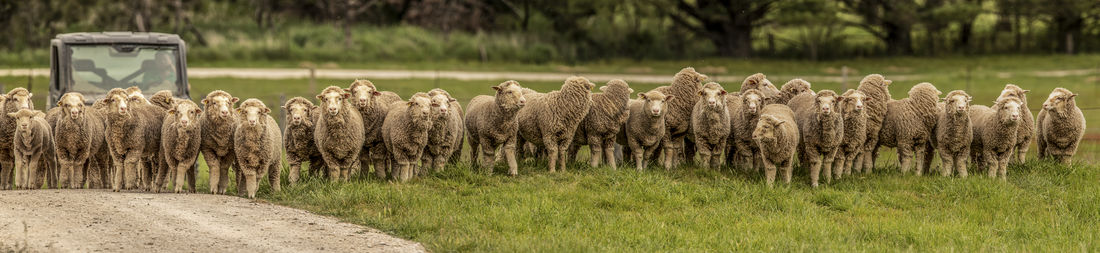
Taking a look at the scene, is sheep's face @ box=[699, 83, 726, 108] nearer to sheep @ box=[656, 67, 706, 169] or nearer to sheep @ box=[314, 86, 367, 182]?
sheep @ box=[656, 67, 706, 169]

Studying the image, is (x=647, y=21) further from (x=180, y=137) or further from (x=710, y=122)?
(x=180, y=137)

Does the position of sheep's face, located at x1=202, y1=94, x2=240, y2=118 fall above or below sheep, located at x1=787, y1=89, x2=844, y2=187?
above

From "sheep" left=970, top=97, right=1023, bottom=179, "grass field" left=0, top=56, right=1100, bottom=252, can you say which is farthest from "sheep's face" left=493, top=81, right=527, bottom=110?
"sheep" left=970, top=97, right=1023, bottom=179

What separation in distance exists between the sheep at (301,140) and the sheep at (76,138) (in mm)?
2253

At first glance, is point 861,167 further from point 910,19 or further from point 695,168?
point 910,19

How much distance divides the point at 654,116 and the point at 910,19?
33.4m

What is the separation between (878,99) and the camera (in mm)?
13930

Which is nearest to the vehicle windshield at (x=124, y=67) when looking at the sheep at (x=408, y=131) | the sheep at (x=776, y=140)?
the sheep at (x=408, y=131)

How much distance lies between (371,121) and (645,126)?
129 inches

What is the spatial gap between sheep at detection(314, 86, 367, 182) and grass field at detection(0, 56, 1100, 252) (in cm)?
31

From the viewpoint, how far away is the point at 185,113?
1241cm

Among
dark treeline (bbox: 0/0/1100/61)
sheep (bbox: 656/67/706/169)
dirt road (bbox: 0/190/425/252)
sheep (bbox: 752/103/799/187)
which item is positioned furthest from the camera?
dark treeline (bbox: 0/0/1100/61)

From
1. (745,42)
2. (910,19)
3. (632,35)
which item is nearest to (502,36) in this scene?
(632,35)

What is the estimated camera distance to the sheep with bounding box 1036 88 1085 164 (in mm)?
13891
